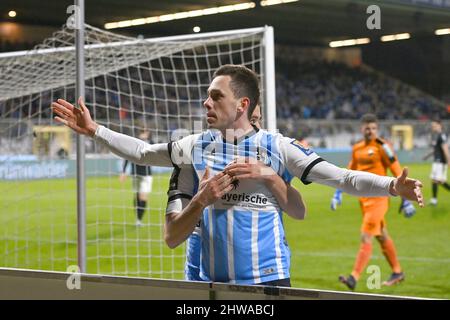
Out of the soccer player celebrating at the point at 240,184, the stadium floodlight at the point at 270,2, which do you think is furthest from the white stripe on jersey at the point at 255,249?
the stadium floodlight at the point at 270,2

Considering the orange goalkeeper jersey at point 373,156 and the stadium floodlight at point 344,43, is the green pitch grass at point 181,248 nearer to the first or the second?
the orange goalkeeper jersey at point 373,156

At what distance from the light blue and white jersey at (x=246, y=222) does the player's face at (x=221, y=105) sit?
83mm

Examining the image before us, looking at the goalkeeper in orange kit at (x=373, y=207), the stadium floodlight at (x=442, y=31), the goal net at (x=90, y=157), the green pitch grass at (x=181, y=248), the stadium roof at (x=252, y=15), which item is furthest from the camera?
the stadium floodlight at (x=442, y=31)

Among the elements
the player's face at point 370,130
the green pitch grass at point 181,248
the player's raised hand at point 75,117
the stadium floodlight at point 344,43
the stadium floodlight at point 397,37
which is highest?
the stadium floodlight at point 397,37

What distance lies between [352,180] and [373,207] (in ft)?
13.6

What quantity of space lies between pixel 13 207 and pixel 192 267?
13.1 meters

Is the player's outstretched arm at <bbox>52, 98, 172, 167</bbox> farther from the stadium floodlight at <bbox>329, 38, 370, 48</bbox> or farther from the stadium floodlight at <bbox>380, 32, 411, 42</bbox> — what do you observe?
the stadium floodlight at <bbox>380, 32, 411, 42</bbox>

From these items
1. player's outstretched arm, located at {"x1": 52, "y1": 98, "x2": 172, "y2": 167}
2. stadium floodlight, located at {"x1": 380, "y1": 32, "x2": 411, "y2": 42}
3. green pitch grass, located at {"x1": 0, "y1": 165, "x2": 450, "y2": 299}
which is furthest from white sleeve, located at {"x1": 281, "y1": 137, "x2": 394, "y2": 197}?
stadium floodlight, located at {"x1": 380, "y1": 32, "x2": 411, "y2": 42}

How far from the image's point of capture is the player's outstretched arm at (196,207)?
84.7 inches

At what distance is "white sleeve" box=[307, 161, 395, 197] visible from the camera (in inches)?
85.9

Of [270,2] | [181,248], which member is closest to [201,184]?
[181,248]

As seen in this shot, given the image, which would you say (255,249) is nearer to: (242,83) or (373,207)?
(242,83)

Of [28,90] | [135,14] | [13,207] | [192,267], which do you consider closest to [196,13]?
[135,14]
